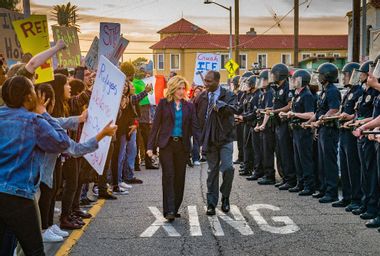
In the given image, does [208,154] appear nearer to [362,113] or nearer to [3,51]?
[362,113]

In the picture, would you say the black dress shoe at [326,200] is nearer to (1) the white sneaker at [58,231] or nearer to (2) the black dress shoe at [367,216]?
(2) the black dress shoe at [367,216]

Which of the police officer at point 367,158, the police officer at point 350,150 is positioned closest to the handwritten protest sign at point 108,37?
the police officer at point 350,150

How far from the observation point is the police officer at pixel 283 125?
39.7 feet

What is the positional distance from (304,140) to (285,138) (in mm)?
818

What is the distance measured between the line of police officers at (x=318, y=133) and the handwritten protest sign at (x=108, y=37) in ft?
9.76

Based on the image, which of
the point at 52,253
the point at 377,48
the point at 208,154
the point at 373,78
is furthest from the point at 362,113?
the point at 377,48

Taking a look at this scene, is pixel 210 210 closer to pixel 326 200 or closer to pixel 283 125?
pixel 326 200

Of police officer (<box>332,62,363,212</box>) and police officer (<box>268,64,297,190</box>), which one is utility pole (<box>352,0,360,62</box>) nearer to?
police officer (<box>268,64,297,190</box>)

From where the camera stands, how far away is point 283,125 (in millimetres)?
12211

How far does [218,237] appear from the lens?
25.6 feet

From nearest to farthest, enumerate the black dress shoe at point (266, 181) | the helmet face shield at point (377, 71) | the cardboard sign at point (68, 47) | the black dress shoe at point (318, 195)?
the helmet face shield at point (377, 71) → the black dress shoe at point (318, 195) → the black dress shoe at point (266, 181) → the cardboard sign at point (68, 47)

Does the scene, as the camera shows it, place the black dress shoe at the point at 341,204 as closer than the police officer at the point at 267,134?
Yes

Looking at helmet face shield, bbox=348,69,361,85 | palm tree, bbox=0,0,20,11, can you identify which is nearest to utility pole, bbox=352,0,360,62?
helmet face shield, bbox=348,69,361,85

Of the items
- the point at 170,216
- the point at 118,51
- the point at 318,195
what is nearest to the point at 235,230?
the point at 170,216
